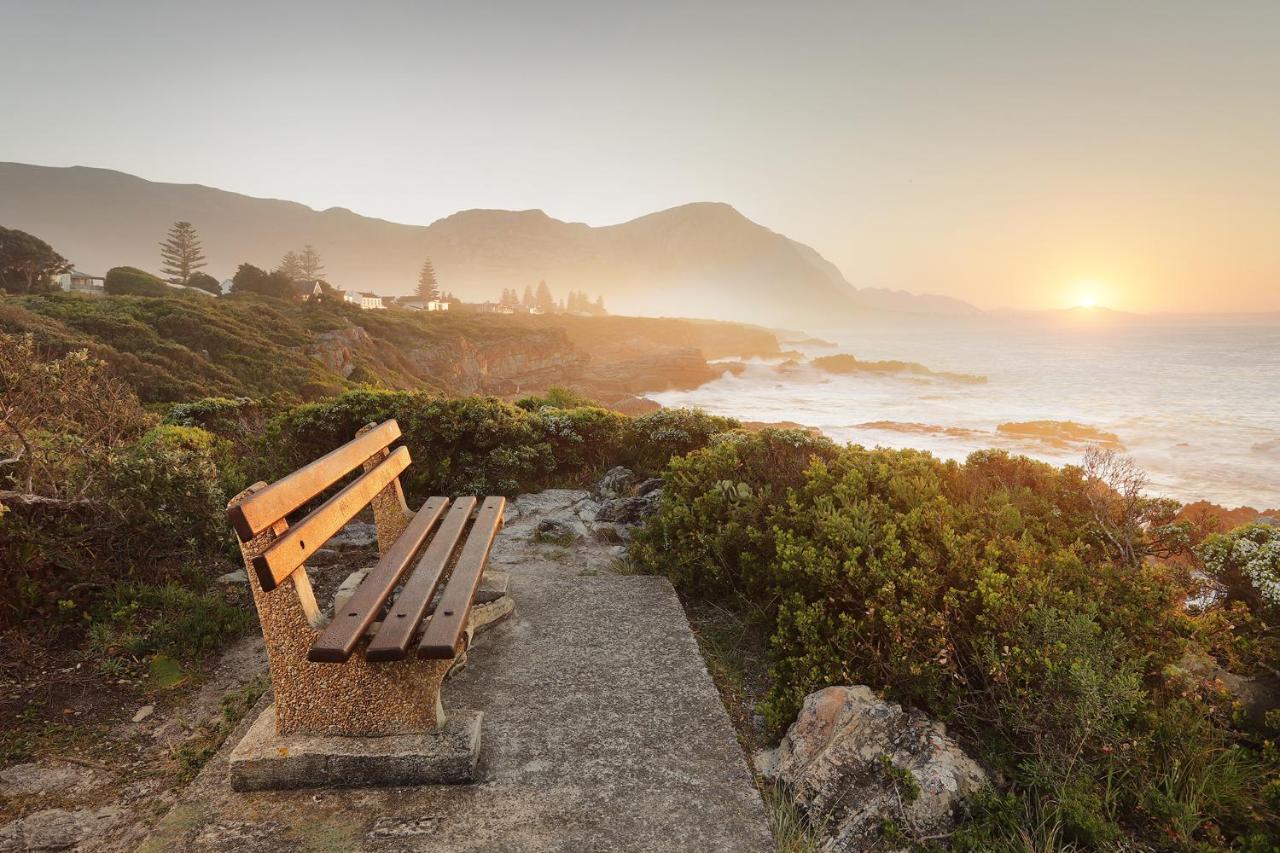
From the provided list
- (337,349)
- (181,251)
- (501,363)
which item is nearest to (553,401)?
(337,349)

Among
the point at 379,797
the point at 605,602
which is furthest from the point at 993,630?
the point at 379,797

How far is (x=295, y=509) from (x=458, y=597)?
30.9 inches

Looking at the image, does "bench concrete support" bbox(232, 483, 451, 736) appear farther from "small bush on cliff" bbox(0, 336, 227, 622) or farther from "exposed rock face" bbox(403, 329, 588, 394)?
"exposed rock face" bbox(403, 329, 588, 394)

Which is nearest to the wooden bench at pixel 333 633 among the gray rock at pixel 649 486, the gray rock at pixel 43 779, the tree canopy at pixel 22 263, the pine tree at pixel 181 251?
the gray rock at pixel 43 779

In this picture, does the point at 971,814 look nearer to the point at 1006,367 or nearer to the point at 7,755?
the point at 7,755

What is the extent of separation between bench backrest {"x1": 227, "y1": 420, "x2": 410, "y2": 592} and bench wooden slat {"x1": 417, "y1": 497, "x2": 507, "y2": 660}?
21.9 inches

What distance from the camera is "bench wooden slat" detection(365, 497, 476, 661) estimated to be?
218cm

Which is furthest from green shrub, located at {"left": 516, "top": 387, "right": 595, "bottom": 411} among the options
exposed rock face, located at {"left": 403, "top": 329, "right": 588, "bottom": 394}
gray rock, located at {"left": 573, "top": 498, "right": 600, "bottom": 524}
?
exposed rock face, located at {"left": 403, "top": 329, "right": 588, "bottom": 394}

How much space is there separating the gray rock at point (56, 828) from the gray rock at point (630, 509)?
4326mm

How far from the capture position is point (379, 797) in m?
2.27

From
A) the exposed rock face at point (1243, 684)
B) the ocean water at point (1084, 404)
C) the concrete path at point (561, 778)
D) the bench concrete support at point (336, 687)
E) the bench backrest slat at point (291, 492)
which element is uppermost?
the bench backrest slat at point (291, 492)

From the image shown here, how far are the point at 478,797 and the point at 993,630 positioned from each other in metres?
2.59

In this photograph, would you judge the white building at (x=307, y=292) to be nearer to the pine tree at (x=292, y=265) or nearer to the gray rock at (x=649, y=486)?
the pine tree at (x=292, y=265)

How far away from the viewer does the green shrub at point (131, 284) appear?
170ft
